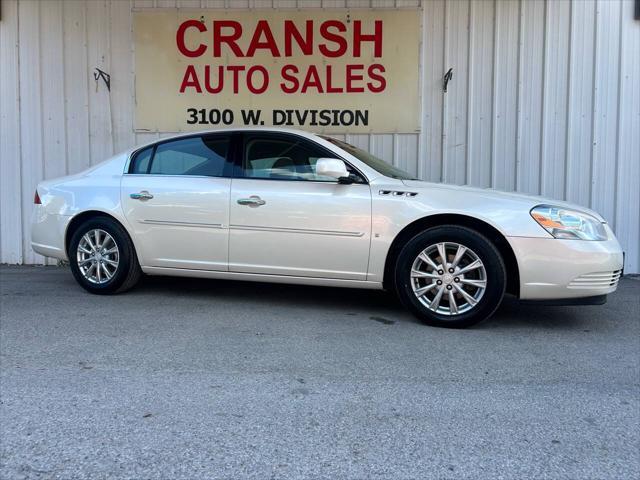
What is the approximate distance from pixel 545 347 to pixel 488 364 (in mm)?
664

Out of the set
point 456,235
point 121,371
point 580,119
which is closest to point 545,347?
point 456,235

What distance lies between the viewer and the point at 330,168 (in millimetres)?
4645

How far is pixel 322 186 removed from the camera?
485cm

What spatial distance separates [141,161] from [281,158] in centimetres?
143

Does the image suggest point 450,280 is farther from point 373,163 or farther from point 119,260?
point 119,260

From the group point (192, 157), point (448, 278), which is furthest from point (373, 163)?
point (192, 157)

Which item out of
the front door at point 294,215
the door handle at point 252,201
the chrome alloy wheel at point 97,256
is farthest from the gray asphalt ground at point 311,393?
the door handle at point 252,201

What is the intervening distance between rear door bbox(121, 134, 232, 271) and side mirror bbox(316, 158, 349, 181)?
36.2 inches

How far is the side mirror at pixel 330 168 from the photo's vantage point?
4645mm

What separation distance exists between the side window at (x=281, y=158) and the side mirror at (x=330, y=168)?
237 millimetres

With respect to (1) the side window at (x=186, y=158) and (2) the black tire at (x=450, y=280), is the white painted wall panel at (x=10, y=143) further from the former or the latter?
(2) the black tire at (x=450, y=280)

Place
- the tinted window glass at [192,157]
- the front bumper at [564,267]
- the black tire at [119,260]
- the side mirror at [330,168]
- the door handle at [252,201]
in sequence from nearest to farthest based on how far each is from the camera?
the front bumper at [564,267], the side mirror at [330,168], the door handle at [252,201], the tinted window glass at [192,157], the black tire at [119,260]

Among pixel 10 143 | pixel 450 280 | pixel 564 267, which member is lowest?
pixel 450 280

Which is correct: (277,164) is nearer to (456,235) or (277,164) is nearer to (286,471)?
(456,235)
